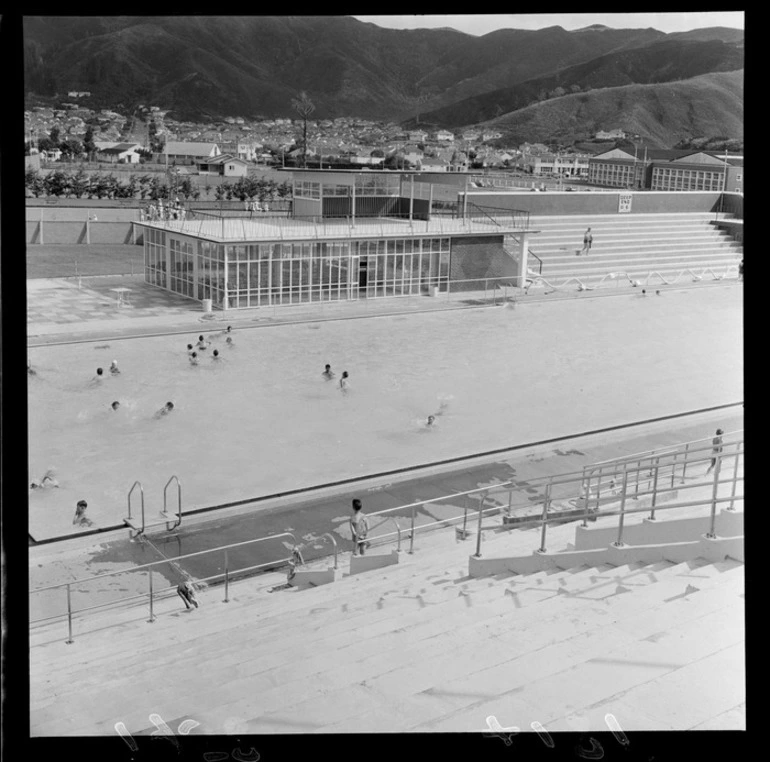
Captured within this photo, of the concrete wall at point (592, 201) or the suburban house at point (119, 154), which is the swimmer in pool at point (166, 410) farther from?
the suburban house at point (119, 154)

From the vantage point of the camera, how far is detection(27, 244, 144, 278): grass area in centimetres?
1859

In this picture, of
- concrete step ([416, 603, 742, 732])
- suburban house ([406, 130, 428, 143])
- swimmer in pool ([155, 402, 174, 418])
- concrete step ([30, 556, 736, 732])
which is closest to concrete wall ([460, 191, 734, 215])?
swimmer in pool ([155, 402, 174, 418])

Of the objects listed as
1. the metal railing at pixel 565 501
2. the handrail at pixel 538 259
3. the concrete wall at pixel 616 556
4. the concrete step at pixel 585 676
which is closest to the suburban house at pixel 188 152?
the handrail at pixel 538 259

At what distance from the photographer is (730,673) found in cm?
286

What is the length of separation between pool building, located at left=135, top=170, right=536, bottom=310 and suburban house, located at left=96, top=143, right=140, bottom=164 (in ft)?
120

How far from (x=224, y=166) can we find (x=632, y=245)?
2989 centimetres

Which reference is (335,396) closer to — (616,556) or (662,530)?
(616,556)

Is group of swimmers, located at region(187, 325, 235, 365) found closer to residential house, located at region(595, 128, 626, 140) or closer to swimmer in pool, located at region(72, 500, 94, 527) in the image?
swimmer in pool, located at region(72, 500, 94, 527)

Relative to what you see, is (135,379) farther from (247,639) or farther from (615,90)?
(615,90)

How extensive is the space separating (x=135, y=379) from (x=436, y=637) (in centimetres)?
772

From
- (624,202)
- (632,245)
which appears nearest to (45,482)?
(632,245)

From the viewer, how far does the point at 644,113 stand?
230ft

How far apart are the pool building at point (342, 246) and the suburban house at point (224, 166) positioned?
93.6 feet

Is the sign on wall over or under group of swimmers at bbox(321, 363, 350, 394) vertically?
over
